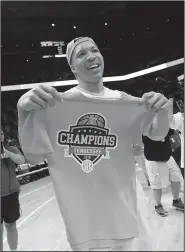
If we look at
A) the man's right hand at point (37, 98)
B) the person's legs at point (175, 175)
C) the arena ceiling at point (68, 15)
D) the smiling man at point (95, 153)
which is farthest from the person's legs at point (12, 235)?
the arena ceiling at point (68, 15)

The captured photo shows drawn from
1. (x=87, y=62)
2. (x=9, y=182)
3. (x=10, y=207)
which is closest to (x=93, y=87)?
(x=87, y=62)

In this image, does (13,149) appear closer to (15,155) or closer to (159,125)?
(15,155)

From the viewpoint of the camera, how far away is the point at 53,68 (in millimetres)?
2701

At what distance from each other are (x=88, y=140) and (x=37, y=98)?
0.26 metres

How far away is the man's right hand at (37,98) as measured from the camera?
1.14 meters

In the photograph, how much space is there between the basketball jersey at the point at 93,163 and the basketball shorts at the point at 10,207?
78 cm

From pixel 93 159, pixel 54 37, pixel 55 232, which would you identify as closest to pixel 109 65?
pixel 54 37

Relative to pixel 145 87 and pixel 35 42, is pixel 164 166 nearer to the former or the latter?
pixel 145 87

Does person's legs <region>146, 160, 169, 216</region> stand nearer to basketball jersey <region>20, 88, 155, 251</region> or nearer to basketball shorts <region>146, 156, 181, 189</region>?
basketball shorts <region>146, 156, 181, 189</region>

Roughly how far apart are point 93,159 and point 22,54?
1.84m

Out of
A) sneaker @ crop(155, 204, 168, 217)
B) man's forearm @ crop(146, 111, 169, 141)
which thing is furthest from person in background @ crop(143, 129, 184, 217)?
man's forearm @ crop(146, 111, 169, 141)

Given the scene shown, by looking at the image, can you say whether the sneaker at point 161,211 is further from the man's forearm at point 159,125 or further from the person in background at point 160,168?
the man's forearm at point 159,125

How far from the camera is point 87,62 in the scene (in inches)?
50.8

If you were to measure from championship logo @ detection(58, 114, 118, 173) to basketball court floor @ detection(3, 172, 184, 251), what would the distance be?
0.49 m
